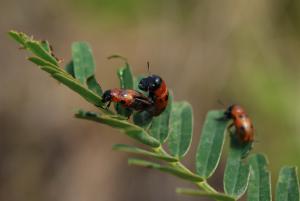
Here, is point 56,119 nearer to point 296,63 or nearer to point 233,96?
point 233,96

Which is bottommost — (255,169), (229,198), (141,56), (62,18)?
(229,198)

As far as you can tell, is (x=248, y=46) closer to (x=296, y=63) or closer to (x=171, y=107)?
(x=296, y=63)

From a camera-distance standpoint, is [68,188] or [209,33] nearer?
[68,188]

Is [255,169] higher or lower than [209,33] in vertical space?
lower

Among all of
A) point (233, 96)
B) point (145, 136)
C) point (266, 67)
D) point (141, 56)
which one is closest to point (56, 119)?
point (141, 56)

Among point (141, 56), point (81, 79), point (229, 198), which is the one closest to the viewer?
point (229, 198)

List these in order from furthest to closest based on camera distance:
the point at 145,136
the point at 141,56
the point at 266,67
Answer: the point at 141,56, the point at 266,67, the point at 145,136
